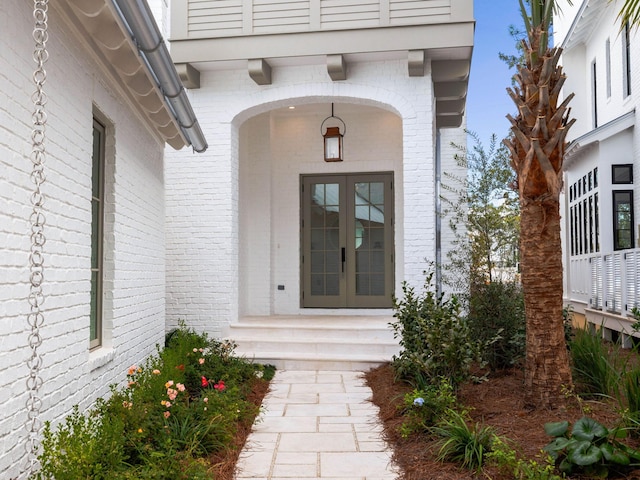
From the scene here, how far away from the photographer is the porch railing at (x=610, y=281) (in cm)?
801

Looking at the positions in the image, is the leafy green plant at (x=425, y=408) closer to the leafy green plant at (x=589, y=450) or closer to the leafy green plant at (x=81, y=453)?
the leafy green plant at (x=589, y=450)

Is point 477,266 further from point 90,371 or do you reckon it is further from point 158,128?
point 90,371

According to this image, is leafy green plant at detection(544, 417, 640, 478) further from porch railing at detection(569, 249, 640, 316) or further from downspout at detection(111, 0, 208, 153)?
porch railing at detection(569, 249, 640, 316)

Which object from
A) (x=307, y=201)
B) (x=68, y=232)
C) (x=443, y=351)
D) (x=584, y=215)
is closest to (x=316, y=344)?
(x=443, y=351)

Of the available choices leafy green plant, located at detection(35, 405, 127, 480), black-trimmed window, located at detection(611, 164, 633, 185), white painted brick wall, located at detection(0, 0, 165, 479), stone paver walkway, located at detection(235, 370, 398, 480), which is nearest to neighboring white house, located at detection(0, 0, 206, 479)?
white painted brick wall, located at detection(0, 0, 165, 479)

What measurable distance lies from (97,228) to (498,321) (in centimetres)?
419

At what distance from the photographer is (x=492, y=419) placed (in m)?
4.47

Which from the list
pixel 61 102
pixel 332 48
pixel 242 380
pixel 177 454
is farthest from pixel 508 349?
pixel 61 102

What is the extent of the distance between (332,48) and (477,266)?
135 inches

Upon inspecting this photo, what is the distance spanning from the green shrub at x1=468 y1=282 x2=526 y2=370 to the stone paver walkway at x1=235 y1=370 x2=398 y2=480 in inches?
54.9

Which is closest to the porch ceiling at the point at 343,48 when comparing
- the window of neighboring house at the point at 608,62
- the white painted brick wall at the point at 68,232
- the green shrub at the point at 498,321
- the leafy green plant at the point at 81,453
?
the white painted brick wall at the point at 68,232

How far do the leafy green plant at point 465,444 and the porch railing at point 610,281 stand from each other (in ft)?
16.0

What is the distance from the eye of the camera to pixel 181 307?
26.8 feet

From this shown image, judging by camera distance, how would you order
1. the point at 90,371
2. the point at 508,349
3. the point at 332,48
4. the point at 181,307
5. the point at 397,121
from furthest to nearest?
the point at 397,121
the point at 181,307
the point at 332,48
the point at 508,349
the point at 90,371
